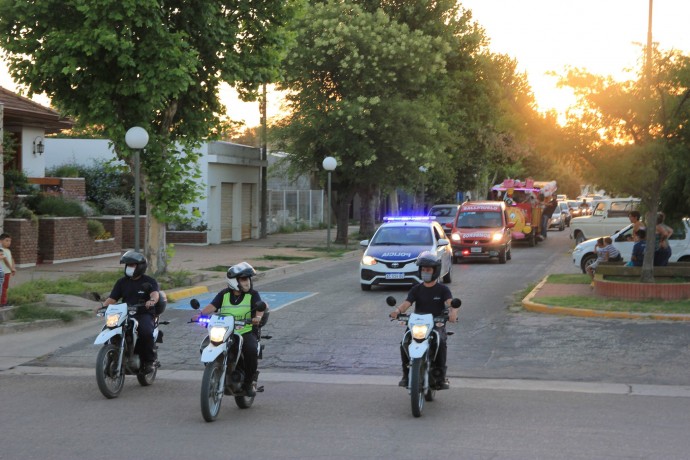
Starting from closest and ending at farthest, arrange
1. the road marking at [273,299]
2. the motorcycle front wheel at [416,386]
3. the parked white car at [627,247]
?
the motorcycle front wheel at [416,386], the road marking at [273,299], the parked white car at [627,247]

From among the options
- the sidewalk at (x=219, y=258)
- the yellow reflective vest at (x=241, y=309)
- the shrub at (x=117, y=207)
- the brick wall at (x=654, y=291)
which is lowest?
the sidewalk at (x=219, y=258)

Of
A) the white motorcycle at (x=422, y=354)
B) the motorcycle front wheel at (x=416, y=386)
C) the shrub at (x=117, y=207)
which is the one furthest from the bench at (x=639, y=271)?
the shrub at (x=117, y=207)

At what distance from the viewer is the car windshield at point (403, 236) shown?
909 inches

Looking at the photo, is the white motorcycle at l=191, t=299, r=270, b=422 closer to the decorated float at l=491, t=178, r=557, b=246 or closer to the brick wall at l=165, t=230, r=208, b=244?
the decorated float at l=491, t=178, r=557, b=246

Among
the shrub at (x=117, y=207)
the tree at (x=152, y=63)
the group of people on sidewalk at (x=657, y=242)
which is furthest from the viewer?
the shrub at (x=117, y=207)

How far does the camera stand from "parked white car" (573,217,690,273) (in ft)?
78.5

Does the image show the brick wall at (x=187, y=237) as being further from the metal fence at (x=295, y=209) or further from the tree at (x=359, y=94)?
the metal fence at (x=295, y=209)

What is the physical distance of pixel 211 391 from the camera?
30.2 feet

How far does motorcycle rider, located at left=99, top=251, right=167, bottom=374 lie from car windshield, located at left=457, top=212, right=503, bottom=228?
72.3ft

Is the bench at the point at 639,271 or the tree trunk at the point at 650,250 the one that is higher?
the tree trunk at the point at 650,250

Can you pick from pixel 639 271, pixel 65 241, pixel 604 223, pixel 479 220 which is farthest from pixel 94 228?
pixel 604 223

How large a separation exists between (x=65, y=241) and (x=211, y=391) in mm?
20242

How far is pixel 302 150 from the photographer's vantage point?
39656 millimetres

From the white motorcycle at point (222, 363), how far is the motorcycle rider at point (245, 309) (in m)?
0.06
